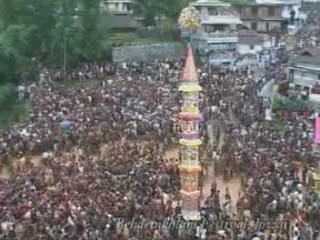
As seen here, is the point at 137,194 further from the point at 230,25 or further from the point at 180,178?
the point at 230,25

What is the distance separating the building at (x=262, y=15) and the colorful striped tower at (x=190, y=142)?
33.0 m

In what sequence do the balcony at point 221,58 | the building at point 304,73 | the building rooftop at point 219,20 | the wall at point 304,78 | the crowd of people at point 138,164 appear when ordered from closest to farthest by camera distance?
the crowd of people at point 138,164 < the building at point 304,73 < the wall at point 304,78 < the balcony at point 221,58 < the building rooftop at point 219,20

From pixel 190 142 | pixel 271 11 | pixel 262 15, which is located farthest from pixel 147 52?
pixel 190 142

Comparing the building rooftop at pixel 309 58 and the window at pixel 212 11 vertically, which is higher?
the window at pixel 212 11

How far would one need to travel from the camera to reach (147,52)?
39688 millimetres

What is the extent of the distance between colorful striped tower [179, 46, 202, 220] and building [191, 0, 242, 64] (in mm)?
20818

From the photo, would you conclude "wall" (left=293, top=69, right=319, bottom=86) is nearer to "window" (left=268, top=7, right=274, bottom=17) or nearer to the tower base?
the tower base

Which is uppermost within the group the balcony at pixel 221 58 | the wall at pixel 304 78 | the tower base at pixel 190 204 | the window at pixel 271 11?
the window at pixel 271 11

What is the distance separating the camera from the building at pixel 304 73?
109ft

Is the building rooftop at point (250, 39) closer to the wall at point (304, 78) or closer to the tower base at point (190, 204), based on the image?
the wall at point (304, 78)

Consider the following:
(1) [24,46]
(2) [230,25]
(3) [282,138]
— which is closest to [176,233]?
(3) [282,138]

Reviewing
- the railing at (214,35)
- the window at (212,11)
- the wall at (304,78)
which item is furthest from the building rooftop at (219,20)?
the wall at (304,78)

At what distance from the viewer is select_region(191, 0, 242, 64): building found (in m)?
40.9

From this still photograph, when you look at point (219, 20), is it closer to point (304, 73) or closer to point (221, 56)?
point (221, 56)
